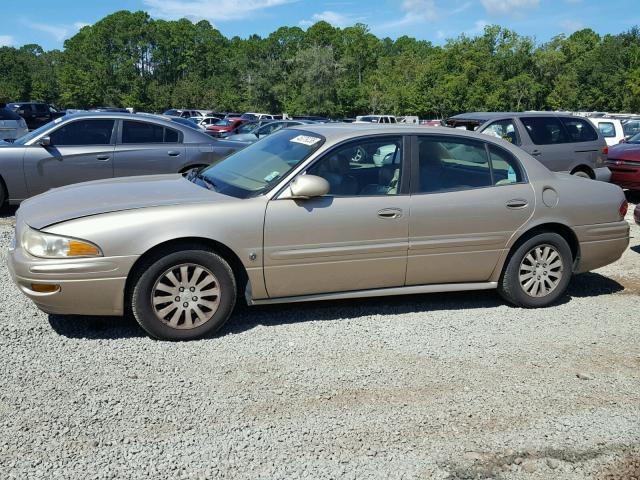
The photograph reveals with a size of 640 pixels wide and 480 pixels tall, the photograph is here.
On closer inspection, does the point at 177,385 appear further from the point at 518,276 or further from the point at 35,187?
the point at 35,187

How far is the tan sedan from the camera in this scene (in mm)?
4284

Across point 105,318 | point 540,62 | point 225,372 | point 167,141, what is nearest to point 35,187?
point 167,141

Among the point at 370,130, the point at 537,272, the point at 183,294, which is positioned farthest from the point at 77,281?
the point at 537,272

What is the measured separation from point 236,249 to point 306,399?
50.0 inches

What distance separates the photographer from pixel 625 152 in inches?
476

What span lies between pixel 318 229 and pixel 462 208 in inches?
49.7

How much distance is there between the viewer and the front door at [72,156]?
28.4 feet

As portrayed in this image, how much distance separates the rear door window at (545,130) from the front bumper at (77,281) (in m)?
8.55

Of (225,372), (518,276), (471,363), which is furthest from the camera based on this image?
(518,276)

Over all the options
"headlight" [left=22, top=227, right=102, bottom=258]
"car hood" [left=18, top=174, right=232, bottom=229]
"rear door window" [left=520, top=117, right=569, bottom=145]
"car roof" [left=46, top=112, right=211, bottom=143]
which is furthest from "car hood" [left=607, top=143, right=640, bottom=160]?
"headlight" [left=22, top=227, right=102, bottom=258]

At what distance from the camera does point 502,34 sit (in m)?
78.9

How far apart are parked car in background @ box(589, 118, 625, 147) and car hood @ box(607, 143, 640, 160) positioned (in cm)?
473

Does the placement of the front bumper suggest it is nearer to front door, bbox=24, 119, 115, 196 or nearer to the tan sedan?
the tan sedan

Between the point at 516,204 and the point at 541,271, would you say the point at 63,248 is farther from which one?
the point at 541,271
